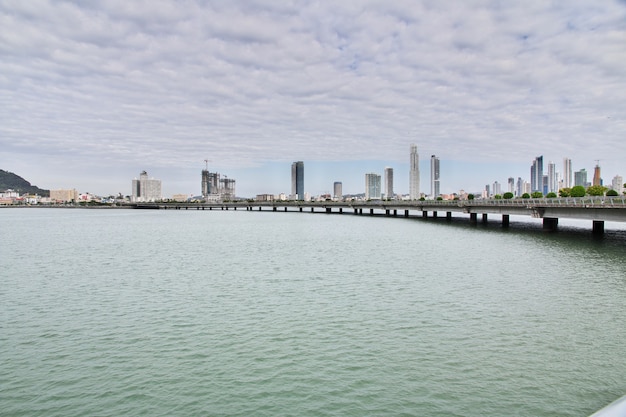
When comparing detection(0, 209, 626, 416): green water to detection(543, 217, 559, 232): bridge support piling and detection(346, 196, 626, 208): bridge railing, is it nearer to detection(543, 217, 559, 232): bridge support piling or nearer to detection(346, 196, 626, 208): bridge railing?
detection(346, 196, 626, 208): bridge railing

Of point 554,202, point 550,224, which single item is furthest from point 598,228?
point 550,224

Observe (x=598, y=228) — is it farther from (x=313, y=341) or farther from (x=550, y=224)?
(x=313, y=341)

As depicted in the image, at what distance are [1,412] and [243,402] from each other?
23.9 feet

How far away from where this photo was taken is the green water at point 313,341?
13.4m

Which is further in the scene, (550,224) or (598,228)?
(550,224)

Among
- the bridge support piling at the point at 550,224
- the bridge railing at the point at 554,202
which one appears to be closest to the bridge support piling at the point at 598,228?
the bridge railing at the point at 554,202

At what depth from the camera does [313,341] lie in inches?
736

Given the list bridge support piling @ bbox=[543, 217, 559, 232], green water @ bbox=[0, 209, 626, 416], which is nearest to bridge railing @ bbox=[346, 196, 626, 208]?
bridge support piling @ bbox=[543, 217, 559, 232]

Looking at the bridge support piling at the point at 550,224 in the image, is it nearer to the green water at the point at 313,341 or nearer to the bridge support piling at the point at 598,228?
the bridge support piling at the point at 598,228

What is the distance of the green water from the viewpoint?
43.9 feet

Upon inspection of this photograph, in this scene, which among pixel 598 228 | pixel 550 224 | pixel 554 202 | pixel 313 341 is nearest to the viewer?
pixel 313 341

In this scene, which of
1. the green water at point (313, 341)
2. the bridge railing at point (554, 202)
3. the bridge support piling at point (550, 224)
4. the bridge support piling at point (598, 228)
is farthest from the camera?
the bridge support piling at point (550, 224)

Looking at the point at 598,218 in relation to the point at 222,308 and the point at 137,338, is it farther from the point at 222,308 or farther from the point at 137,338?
the point at 137,338

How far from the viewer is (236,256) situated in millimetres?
47344
